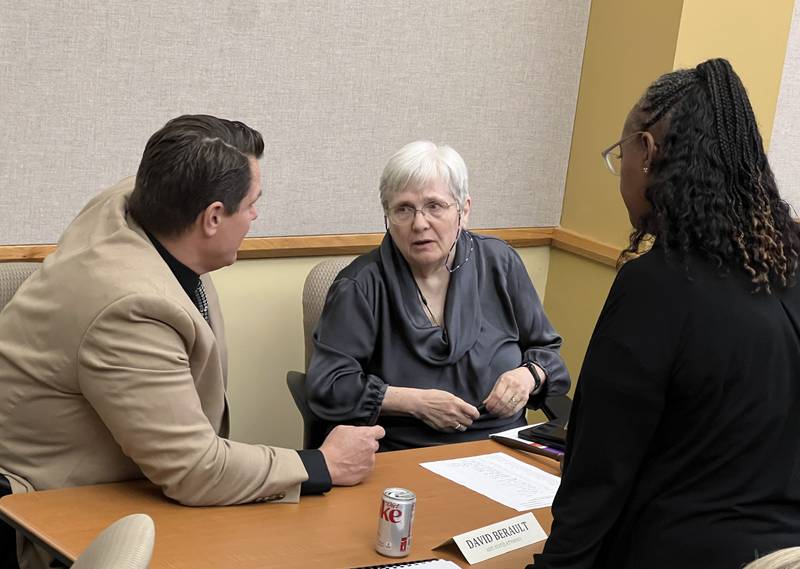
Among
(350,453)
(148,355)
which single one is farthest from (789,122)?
(148,355)

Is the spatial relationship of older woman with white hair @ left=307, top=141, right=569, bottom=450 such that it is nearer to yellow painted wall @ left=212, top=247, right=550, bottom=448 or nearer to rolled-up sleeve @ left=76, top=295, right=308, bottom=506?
yellow painted wall @ left=212, top=247, right=550, bottom=448

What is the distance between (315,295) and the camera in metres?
3.36

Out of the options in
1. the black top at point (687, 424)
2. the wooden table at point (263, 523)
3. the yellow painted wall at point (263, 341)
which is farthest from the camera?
the yellow painted wall at point (263, 341)

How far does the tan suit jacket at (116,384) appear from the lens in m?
2.07

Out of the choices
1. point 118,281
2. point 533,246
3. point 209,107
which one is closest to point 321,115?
point 209,107

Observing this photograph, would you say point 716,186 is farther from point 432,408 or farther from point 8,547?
point 8,547

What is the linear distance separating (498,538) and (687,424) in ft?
1.70

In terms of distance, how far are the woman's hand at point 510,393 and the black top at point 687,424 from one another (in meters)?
1.28

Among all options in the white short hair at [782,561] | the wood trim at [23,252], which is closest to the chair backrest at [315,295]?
the wood trim at [23,252]

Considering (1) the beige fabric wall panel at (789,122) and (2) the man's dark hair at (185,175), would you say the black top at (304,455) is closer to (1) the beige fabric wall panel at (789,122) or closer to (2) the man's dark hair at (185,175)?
(2) the man's dark hair at (185,175)

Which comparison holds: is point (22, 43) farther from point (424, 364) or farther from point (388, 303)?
point (424, 364)

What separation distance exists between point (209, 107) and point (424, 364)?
1094mm

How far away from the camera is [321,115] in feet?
11.9

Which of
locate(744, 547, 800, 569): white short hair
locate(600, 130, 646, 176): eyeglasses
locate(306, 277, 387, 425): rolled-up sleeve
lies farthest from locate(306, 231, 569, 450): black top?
locate(744, 547, 800, 569): white short hair
